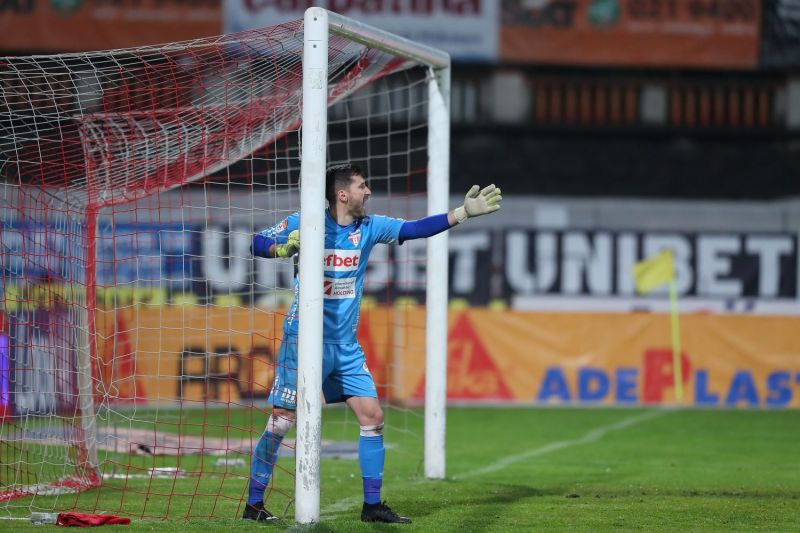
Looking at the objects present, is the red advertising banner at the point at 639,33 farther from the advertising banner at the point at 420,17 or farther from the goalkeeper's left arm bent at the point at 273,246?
the goalkeeper's left arm bent at the point at 273,246

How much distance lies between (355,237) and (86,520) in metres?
2.39

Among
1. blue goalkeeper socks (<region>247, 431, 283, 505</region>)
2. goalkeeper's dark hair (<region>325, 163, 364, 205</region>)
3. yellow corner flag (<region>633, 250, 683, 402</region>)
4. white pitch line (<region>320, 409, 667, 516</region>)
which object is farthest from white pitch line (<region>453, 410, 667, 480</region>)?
goalkeeper's dark hair (<region>325, 163, 364, 205</region>)

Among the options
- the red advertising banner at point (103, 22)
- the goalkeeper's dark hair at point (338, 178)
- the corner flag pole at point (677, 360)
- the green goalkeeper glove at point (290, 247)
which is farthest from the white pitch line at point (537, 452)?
the red advertising banner at point (103, 22)

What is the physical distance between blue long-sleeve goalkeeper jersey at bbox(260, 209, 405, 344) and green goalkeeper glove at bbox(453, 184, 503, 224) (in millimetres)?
534

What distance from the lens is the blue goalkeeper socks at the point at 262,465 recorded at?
26.4ft

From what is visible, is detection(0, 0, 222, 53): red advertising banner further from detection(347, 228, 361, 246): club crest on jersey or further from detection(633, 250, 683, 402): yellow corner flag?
detection(347, 228, 361, 246): club crest on jersey

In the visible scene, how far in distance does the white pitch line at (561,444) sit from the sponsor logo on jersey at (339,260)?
324cm

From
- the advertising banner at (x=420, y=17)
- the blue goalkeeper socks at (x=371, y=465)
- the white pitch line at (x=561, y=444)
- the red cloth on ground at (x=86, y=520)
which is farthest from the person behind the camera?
the advertising banner at (x=420, y=17)

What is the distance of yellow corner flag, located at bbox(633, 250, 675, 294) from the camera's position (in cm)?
2078

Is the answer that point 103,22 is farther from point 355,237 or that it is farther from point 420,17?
point 355,237

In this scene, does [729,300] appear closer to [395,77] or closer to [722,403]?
[722,403]

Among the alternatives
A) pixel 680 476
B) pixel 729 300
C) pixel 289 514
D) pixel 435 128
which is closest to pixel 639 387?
pixel 729 300

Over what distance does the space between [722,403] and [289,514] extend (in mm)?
13117

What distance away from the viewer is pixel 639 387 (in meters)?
20.1
